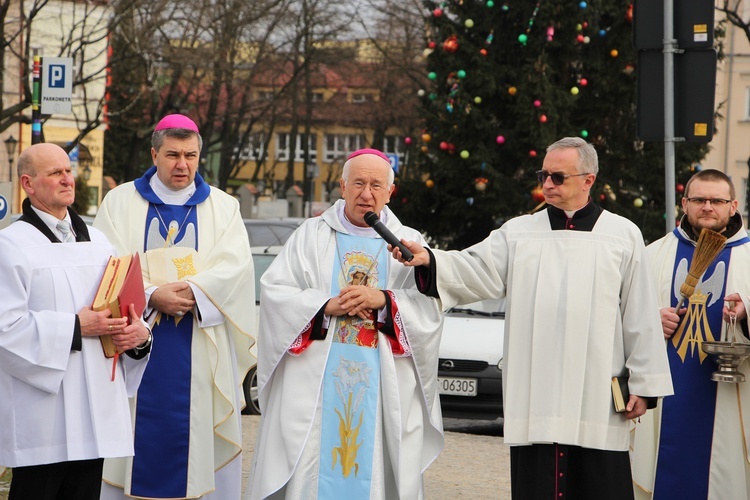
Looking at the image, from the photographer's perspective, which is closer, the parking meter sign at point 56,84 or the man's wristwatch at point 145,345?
the man's wristwatch at point 145,345

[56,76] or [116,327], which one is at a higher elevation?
[56,76]

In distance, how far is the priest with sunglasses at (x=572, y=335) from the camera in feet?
17.5

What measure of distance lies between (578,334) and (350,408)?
1117 mm

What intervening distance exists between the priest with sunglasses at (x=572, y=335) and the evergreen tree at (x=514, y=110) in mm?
10863

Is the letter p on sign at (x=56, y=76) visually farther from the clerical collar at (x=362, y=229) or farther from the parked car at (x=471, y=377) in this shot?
the clerical collar at (x=362, y=229)

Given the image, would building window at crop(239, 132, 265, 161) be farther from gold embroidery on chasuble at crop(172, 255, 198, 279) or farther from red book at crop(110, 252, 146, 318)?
red book at crop(110, 252, 146, 318)

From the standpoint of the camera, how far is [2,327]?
15.9ft

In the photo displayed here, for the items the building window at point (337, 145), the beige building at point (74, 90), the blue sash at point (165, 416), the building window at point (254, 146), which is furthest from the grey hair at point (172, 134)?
the building window at point (337, 145)

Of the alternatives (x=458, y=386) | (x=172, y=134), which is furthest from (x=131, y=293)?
(x=458, y=386)

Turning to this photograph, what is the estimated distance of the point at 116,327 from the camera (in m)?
5.07

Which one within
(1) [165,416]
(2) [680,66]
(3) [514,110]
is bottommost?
(1) [165,416]

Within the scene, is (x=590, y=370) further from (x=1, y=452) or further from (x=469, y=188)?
(x=469, y=188)

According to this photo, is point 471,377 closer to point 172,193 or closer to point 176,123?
point 172,193

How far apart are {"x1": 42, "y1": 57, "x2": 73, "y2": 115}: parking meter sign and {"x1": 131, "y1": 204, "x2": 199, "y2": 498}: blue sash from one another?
311 inches
